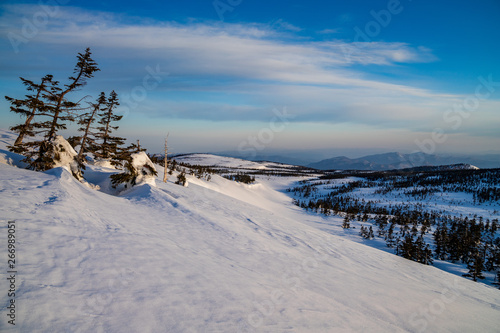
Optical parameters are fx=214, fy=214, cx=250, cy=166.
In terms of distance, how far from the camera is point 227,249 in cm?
1230

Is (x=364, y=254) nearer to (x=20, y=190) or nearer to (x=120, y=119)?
(x=20, y=190)

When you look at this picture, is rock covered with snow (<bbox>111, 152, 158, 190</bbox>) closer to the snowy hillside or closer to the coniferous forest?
the snowy hillside

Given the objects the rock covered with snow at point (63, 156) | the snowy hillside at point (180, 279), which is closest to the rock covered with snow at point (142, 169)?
the rock covered with snow at point (63, 156)

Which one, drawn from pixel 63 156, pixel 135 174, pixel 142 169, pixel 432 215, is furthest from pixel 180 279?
pixel 432 215

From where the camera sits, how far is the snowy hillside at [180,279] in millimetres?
5398

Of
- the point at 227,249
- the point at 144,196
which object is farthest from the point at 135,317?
the point at 144,196

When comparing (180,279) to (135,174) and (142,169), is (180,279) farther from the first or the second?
(142,169)

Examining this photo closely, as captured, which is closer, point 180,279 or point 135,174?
point 180,279

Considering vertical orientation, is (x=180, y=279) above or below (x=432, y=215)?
above

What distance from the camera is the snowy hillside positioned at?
5.40 metres

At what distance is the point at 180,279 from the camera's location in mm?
7527

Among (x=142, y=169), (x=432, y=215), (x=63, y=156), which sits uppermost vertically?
(x=63, y=156)

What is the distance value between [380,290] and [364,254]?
837cm

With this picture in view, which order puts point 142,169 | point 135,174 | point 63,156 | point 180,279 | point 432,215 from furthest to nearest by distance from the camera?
point 432,215 → point 142,169 → point 135,174 → point 63,156 → point 180,279
